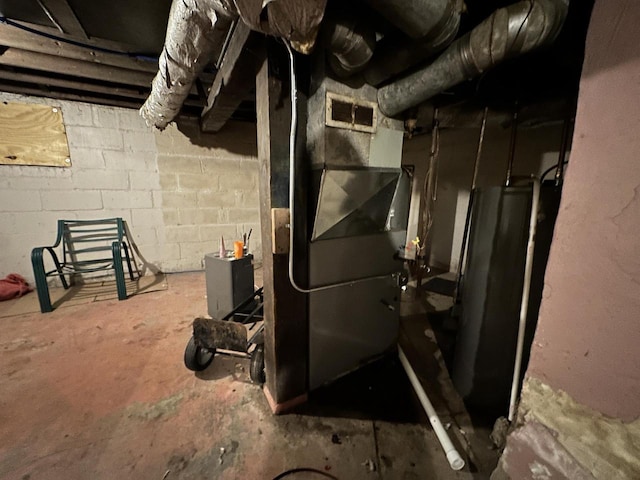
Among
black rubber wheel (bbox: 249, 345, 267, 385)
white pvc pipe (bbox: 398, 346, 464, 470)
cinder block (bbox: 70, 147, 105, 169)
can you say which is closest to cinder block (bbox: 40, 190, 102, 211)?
cinder block (bbox: 70, 147, 105, 169)

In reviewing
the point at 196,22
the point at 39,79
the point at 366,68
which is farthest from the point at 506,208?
the point at 39,79

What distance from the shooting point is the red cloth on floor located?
2549 mm

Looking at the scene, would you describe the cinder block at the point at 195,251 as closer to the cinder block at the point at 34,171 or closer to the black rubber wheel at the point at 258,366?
the cinder block at the point at 34,171

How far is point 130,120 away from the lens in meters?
2.96

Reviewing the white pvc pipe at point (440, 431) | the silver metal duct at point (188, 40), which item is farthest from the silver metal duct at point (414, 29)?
the white pvc pipe at point (440, 431)

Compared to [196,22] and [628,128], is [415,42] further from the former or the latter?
[196,22]

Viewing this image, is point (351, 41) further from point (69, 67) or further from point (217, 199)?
point (217, 199)

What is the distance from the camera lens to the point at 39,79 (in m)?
2.20

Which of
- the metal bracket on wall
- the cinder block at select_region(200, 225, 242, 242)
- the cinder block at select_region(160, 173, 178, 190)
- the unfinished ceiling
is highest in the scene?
the unfinished ceiling

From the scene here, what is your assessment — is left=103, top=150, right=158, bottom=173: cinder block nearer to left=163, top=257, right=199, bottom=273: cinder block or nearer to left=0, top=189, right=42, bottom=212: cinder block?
left=0, top=189, right=42, bottom=212: cinder block

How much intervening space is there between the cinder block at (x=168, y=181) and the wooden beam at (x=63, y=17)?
163 centimetres

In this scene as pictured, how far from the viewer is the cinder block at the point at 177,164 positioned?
319 centimetres

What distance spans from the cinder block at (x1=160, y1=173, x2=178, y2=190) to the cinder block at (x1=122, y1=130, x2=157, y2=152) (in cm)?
33

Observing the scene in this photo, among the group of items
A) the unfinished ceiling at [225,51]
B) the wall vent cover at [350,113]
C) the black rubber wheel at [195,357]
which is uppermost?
the unfinished ceiling at [225,51]
